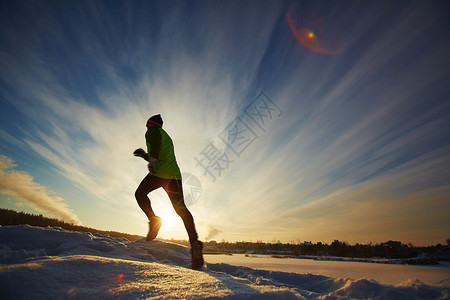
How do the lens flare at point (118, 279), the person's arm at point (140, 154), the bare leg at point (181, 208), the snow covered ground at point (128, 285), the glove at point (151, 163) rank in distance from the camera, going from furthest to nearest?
the person's arm at point (140, 154) < the glove at point (151, 163) < the bare leg at point (181, 208) < the lens flare at point (118, 279) < the snow covered ground at point (128, 285)

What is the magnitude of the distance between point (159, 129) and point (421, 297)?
10.0 ft

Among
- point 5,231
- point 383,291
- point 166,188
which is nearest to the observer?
point 383,291

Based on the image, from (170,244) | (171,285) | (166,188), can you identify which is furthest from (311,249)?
(171,285)

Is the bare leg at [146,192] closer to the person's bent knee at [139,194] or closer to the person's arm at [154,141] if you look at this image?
the person's bent knee at [139,194]

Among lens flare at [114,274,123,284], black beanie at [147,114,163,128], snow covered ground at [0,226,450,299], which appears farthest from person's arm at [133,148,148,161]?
lens flare at [114,274,123,284]

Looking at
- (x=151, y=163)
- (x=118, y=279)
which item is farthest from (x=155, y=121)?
(x=118, y=279)

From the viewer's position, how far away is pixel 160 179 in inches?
112

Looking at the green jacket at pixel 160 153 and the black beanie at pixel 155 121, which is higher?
the black beanie at pixel 155 121

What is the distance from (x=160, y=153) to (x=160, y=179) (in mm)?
396

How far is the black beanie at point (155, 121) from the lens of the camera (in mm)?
2977

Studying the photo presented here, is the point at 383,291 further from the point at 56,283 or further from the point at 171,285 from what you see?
the point at 56,283

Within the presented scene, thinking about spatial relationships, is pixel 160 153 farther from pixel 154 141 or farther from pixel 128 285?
pixel 128 285

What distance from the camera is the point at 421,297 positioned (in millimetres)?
1141

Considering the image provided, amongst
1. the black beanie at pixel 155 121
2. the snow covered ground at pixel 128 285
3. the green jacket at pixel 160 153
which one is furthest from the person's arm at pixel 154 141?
the snow covered ground at pixel 128 285
